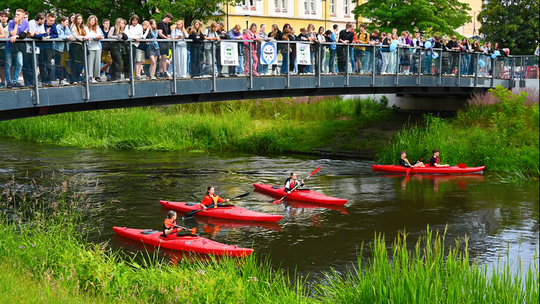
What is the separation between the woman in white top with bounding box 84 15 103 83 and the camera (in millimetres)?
12102

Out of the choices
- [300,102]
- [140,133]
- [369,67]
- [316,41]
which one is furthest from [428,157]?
[140,133]

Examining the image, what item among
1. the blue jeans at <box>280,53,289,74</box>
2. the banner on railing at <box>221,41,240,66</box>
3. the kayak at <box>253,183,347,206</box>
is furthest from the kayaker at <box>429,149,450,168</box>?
the banner on railing at <box>221,41,240,66</box>

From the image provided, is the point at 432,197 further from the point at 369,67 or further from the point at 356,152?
the point at 356,152

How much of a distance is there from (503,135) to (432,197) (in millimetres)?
4998

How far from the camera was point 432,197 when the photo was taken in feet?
55.7

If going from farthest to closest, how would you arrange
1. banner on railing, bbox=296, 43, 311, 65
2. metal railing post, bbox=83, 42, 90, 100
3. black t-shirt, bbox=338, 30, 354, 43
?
1. black t-shirt, bbox=338, 30, 354, 43
2. banner on railing, bbox=296, 43, 311, 65
3. metal railing post, bbox=83, 42, 90, 100

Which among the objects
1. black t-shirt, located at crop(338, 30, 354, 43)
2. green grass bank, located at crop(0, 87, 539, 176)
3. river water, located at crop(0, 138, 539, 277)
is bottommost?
river water, located at crop(0, 138, 539, 277)

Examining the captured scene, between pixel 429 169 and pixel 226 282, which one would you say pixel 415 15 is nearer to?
pixel 429 169

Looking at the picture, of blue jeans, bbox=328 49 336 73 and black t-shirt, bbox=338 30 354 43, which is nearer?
blue jeans, bbox=328 49 336 73

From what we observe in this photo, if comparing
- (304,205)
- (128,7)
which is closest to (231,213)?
(304,205)

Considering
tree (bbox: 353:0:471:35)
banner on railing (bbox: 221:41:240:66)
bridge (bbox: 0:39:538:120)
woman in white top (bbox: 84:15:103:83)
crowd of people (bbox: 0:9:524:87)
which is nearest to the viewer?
crowd of people (bbox: 0:9:524:87)

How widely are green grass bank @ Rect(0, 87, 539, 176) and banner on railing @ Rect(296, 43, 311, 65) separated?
6.47 m

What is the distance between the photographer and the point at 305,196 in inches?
637

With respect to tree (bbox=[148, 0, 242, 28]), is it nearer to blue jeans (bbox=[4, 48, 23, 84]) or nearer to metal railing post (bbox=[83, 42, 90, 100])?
metal railing post (bbox=[83, 42, 90, 100])
